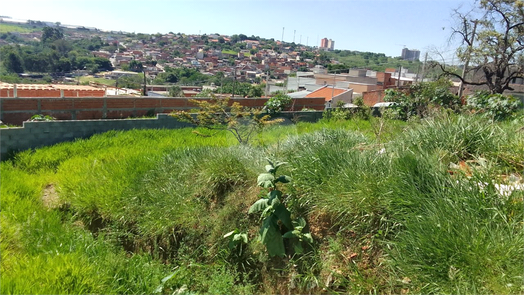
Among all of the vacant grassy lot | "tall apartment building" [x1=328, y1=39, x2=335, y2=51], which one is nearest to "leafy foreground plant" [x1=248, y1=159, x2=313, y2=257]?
the vacant grassy lot

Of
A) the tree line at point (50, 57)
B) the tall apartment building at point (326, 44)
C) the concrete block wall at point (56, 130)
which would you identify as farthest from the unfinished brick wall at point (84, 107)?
the tall apartment building at point (326, 44)

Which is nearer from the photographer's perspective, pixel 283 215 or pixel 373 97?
pixel 283 215

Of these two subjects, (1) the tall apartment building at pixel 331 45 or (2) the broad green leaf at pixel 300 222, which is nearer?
(2) the broad green leaf at pixel 300 222

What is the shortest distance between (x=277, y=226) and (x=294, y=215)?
0.36 metres

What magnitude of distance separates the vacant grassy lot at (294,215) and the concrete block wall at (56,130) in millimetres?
2311

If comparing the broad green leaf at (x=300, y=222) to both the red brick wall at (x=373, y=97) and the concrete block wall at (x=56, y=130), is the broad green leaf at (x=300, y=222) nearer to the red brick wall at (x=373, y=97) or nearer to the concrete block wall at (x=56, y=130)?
the concrete block wall at (x=56, y=130)

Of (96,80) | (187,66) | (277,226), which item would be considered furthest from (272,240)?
(187,66)

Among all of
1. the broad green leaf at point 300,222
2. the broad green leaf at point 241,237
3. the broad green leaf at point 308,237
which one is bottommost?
the broad green leaf at point 241,237

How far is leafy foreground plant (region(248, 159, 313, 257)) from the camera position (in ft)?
14.2

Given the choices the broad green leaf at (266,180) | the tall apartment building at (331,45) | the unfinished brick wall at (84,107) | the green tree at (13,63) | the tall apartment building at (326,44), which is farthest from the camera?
the tall apartment building at (326,44)

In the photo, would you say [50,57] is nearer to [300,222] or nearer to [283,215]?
[283,215]

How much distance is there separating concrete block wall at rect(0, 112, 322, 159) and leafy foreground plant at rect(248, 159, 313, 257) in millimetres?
7255

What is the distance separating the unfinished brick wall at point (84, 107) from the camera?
11.7 meters

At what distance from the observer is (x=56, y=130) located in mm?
9883
